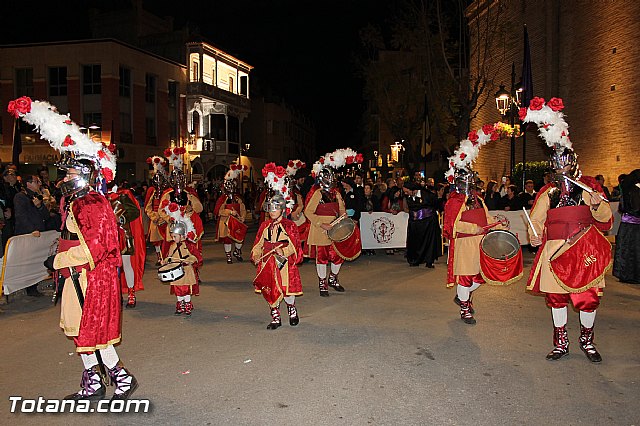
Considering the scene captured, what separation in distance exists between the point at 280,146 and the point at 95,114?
98.1ft

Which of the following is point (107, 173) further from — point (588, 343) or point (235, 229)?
point (235, 229)

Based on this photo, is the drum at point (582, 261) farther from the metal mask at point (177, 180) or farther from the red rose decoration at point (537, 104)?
the metal mask at point (177, 180)

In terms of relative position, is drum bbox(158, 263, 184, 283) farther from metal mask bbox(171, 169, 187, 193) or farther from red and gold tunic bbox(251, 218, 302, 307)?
metal mask bbox(171, 169, 187, 193)

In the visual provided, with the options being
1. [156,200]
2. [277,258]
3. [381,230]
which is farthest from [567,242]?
[381,230]

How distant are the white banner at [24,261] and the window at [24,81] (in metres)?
27.8

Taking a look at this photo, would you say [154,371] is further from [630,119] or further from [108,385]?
[630,119]

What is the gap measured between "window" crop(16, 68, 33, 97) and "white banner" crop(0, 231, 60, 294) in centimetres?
2781

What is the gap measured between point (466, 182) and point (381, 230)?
7.41 metres

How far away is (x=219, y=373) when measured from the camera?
5.84 meters

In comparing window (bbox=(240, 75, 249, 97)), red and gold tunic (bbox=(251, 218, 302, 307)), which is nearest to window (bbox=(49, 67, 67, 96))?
window (bbox=(240, 75, 249, 97))

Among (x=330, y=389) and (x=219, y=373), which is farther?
(x=219, y=373)

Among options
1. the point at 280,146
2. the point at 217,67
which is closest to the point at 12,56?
the point at 217,67

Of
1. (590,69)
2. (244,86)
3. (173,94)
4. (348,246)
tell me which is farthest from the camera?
(244,86)

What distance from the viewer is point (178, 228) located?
334 inches
